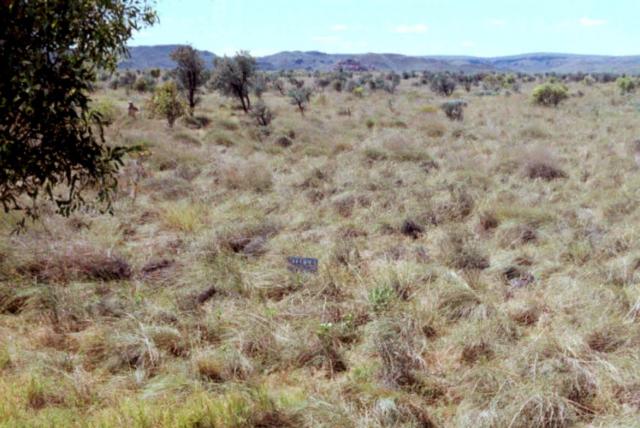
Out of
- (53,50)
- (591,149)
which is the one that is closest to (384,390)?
(53,50)

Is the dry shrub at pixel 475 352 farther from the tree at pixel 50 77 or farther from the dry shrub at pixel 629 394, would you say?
the tree at pixel 50 77

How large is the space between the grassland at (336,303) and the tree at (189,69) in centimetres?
1381

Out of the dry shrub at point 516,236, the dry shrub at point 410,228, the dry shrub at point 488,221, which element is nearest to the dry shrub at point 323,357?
the dry shrub at point 410,228

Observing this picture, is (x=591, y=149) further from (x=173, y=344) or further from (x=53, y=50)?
(x=53, y=50)

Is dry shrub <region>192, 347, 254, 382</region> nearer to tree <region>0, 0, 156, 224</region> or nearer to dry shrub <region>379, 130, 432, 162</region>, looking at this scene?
tree <region>0, 0, 156, 224</region>

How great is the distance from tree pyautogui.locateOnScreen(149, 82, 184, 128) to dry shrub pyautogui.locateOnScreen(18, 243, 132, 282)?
1242 centimetres

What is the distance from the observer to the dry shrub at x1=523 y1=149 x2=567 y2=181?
10695 mm

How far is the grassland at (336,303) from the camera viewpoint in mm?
3713

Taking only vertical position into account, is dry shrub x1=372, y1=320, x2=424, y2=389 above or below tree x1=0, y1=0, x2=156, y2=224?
below

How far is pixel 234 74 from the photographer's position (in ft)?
76.6

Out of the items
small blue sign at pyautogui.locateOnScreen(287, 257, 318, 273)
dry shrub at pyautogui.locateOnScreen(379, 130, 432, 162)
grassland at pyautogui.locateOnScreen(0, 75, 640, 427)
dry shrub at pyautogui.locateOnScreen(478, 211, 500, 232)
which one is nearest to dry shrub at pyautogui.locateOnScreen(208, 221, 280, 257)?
grassland at pyautogui.locateOnScreen(0, 75, 640, 427)

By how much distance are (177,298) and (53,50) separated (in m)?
3.31

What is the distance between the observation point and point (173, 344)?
465cm

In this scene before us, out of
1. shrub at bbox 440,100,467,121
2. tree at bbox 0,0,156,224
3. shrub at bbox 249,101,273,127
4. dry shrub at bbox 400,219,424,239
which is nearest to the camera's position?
tree at bbox 0,0,156,224
